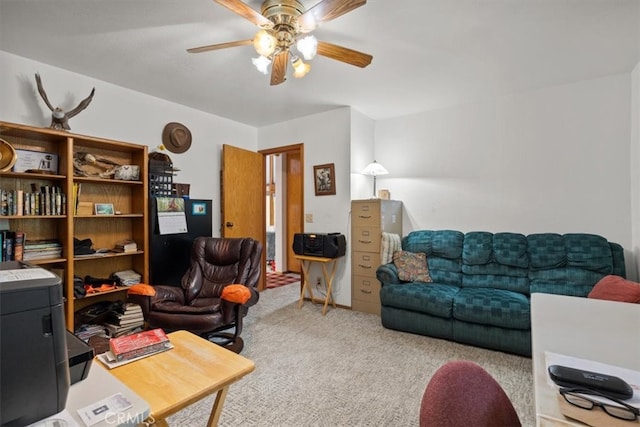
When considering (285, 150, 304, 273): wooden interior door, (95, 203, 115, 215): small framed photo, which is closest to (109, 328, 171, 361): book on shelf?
(95, 203, 115, 215): small framed photo

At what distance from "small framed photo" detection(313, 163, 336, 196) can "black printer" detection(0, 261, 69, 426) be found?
3267 millimetres

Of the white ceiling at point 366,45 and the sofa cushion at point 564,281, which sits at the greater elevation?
the white ceiling at point 366,45

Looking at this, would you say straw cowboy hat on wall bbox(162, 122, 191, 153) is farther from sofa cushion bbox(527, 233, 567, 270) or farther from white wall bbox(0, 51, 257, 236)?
sofa cushion bbox(527, 233, 567, 270)

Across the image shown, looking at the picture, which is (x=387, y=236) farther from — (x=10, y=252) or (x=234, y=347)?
(x=10, y=252)

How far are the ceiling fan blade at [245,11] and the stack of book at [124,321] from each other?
266 cm

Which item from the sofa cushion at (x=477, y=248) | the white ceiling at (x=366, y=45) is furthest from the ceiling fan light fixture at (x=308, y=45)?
the sofa cushion at (x=477, y=248)

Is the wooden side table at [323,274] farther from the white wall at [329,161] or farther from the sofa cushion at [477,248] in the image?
the sofa cushion at [477,248]

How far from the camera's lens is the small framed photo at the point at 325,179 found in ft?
12.5

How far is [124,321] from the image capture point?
105 inches

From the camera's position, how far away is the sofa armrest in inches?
121

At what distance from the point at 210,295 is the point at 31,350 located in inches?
92.7

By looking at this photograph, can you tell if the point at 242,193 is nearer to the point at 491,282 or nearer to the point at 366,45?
the point at 366,45

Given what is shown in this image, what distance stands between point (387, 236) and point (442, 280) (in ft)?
2.48

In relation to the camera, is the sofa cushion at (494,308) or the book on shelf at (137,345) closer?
the book on shelf at (137,345)
